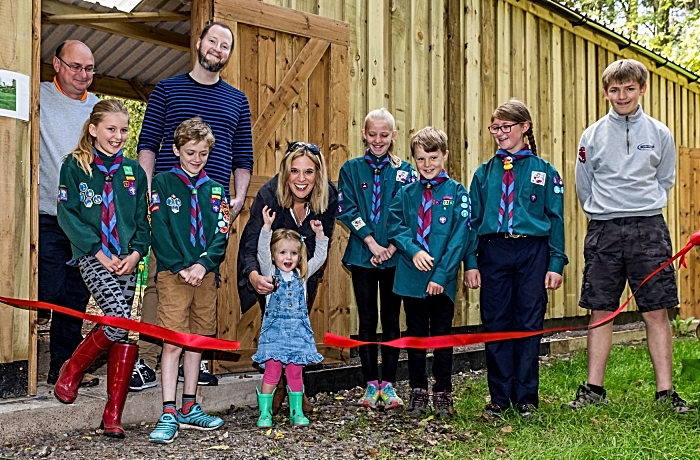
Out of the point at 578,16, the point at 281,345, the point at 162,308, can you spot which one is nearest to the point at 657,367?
the point at 281,345

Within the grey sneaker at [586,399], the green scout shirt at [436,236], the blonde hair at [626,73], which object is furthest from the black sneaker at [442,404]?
the blonde hair at [626,73]

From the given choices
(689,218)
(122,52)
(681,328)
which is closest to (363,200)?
(122,52)

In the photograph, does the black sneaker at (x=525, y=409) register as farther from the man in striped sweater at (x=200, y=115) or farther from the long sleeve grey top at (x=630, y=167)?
the man in striped sweater at (x=200, y=115)

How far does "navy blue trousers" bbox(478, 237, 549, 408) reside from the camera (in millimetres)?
4562

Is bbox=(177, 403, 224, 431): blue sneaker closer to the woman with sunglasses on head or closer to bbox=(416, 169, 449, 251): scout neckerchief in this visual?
the woman with sunglasses on head

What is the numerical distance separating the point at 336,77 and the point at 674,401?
3.24 m

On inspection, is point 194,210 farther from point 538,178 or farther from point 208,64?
point 538,178

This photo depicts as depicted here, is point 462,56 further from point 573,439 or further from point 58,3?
point 573,439

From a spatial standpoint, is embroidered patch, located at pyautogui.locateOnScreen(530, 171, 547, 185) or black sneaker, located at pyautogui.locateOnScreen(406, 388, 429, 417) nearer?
embroidered patch, located at pyautogui.locateOnScreen(530, 171, 547, 185)

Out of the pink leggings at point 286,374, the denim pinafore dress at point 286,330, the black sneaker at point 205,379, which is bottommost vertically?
the black sneaker at point 205,379

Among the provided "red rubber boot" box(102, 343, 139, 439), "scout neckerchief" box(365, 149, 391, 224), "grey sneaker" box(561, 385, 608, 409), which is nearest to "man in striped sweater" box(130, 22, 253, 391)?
"red rubber boot" box(102, 343, 139, 439)

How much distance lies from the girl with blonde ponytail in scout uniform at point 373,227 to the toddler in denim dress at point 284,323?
1.58 ft

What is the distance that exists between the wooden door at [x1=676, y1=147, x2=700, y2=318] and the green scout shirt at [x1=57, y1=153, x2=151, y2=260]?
29.3 feet

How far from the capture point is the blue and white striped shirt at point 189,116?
4.78 m
